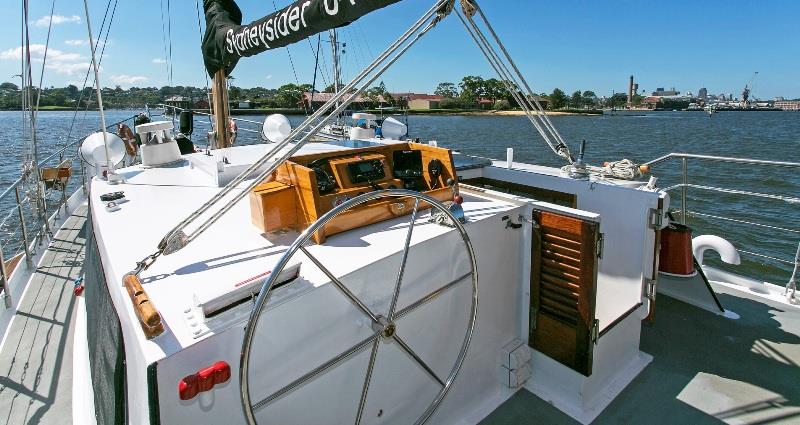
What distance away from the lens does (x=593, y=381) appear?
286 cm

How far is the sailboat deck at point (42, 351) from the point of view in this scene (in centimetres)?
240

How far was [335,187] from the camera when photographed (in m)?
2.46

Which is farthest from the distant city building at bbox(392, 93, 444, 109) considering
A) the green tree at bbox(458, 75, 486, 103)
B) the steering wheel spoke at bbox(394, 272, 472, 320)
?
the steering wheel spoke at bbox(394, 272, 472, 320)

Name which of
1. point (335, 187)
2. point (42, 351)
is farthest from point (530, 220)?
point (42, 351)

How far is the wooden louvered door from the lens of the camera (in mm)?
2533

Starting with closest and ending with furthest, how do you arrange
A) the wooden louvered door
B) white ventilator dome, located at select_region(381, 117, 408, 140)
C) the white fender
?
1. the wooden louvered door
2. the white fender
3. white ventilator dome, located at select_region(381, 117, 408, 140)

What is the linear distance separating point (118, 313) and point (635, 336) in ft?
10.5

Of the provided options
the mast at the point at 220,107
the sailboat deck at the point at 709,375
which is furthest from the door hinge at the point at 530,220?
the mast at the point at 220,107

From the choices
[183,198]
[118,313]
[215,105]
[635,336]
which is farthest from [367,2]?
[215,105]

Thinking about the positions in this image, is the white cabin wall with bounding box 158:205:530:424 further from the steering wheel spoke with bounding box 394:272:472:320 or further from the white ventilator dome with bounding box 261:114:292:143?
the white ventilator dome with bounding box 261:114:292:143

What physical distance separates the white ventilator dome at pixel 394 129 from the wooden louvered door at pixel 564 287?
3.39 metres

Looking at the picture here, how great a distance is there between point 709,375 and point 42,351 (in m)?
4.50

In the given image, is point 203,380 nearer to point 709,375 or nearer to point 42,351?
point 42,351

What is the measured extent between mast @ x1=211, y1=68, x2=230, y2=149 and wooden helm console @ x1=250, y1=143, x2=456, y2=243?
2.49 m
